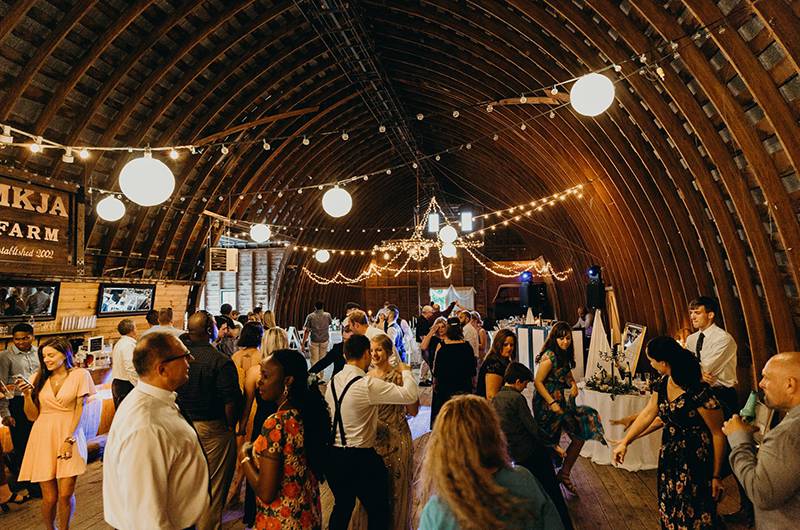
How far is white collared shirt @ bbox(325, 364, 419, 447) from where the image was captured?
2.95 metres

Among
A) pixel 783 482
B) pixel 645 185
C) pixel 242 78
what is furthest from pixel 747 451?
pixel 242 78

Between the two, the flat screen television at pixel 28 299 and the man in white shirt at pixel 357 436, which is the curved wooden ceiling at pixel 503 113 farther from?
the man in white shirt at pixel 357 436

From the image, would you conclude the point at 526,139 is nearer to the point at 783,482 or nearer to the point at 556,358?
the point at 556,358

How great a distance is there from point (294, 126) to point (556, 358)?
9.21 meters

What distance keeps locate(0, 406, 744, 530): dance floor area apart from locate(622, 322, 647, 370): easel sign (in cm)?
248

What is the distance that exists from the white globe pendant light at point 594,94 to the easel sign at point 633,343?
14.9ft

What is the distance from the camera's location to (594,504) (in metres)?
4.35

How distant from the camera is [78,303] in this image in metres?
8.77

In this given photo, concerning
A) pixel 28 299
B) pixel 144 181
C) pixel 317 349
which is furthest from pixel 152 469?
pixel 317 349

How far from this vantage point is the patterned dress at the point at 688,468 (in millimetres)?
2732

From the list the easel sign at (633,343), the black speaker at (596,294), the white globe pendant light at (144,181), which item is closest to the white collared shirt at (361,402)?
the white globe pendant light at (144,181)

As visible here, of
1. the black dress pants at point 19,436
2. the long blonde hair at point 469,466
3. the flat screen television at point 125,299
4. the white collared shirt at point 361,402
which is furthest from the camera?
the flat screen television at point 125,299

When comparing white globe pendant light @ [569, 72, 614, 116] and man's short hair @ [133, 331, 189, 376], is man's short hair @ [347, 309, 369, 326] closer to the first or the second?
man's short hair @ [133, 331, 189, 376]

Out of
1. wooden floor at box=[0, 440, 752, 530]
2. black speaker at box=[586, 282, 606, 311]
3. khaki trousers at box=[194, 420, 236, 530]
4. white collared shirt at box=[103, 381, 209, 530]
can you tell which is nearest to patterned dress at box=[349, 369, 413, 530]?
khaki trousers at box=[194, 420, 236, 530]
